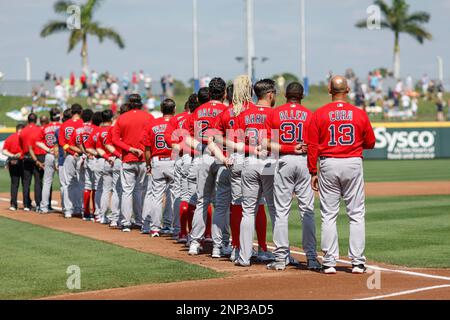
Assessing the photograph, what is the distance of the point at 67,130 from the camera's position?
17.9 m

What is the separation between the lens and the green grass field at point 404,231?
12.1 metres

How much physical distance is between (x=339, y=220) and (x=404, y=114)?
32.1 metres

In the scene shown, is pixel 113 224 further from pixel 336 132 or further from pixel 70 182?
pixel 336 132

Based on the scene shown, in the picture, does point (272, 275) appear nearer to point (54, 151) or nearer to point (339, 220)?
point (339, 220)

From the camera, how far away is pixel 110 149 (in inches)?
632

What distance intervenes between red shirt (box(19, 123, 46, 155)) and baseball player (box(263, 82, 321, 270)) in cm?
946

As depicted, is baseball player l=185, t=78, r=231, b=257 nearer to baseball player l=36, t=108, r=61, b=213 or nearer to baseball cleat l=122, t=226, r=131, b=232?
baseball cleat l=122, t=226, r=131, b=232

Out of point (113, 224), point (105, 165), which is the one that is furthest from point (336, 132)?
point (105, 165)

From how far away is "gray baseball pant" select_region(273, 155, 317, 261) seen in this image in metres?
10.8

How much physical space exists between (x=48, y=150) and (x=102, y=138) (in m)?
2.63

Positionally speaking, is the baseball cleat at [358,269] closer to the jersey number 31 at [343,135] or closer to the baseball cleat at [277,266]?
the baseball cleat at [277,266]

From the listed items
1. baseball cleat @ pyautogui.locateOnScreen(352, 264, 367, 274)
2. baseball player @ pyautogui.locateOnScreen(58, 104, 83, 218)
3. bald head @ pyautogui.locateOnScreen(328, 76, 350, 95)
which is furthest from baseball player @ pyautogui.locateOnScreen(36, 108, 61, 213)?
baseball cleat @ pyautogui.locateOnScreen(352, 264, 367, 274)

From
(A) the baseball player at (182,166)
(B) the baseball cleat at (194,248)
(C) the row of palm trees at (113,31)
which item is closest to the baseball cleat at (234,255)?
(B) the baseball cleat at (194,248)

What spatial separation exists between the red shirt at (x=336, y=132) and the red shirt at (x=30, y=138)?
996cm
